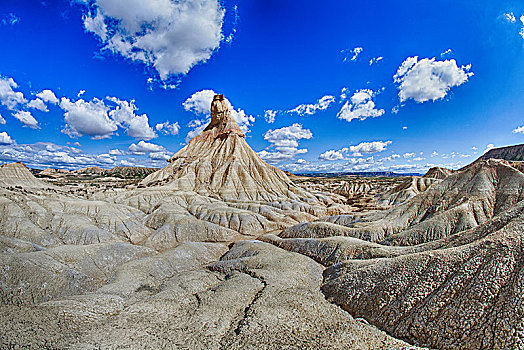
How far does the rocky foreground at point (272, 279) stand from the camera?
10898mm

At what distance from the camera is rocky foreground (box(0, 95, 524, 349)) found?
35.8ft

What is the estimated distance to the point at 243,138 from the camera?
8544cm

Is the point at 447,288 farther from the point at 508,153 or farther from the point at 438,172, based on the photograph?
the point at 508,153

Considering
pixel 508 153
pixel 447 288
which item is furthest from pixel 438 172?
pixel 508 153

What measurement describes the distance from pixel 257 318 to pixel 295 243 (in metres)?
18.6

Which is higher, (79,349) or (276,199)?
(276,199)

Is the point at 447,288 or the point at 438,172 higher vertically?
the point at 438,172

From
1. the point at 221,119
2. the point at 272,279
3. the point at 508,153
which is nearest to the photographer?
the point at 272,279

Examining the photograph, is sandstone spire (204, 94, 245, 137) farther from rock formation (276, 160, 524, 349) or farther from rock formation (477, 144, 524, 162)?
rock formation (477, 144, 524, 162)

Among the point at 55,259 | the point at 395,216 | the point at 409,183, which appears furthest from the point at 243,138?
the point at 55,259

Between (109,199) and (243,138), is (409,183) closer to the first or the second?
(243,138)

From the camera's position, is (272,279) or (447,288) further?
(272,279)

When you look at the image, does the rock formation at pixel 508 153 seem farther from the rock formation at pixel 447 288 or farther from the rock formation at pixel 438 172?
the rock formation at pixel 447 288

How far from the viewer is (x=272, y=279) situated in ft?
63.3
